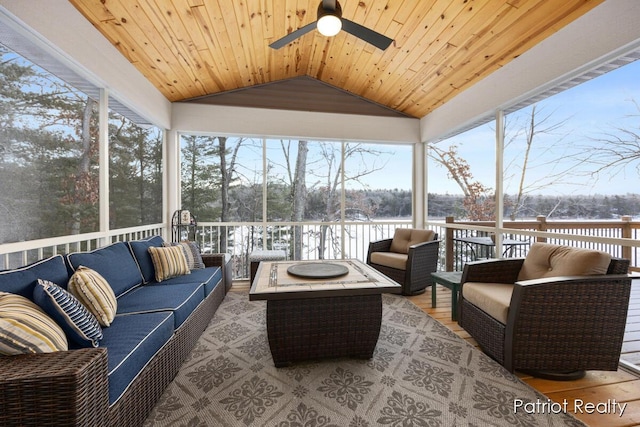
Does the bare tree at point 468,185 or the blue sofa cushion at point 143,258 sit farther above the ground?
the bare tree at point 468,185

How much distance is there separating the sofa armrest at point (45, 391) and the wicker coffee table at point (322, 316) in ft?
3.28

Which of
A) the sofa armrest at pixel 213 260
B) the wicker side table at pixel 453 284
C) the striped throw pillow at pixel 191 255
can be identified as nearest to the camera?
the wicker side table at pixel 453 284

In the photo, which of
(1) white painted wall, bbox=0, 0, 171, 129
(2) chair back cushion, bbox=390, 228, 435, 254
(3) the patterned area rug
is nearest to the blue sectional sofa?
(3) the patterned area rug

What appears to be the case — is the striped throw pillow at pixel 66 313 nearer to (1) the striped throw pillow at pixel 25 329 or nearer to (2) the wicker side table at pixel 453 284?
(1) the striped throw pillow at pixel 25 329

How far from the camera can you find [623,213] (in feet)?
7.75

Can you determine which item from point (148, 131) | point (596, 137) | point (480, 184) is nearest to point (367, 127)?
point (480, 184)

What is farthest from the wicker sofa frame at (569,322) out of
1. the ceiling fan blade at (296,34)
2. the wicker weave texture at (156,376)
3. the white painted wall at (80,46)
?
the white painted wall at (80,46)

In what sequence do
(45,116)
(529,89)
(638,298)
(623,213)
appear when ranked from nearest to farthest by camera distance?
(45,116), (623,213), (529,89), (638,298)

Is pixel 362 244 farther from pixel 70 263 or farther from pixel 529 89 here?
pixel 70 263

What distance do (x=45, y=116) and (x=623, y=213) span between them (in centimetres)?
460

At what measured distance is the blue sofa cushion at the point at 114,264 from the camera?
2.05 metres

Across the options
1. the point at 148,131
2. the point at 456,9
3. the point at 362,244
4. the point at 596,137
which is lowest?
the point at 362,244

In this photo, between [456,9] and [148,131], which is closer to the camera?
[456,9]

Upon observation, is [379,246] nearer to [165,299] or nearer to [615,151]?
[615,151]
